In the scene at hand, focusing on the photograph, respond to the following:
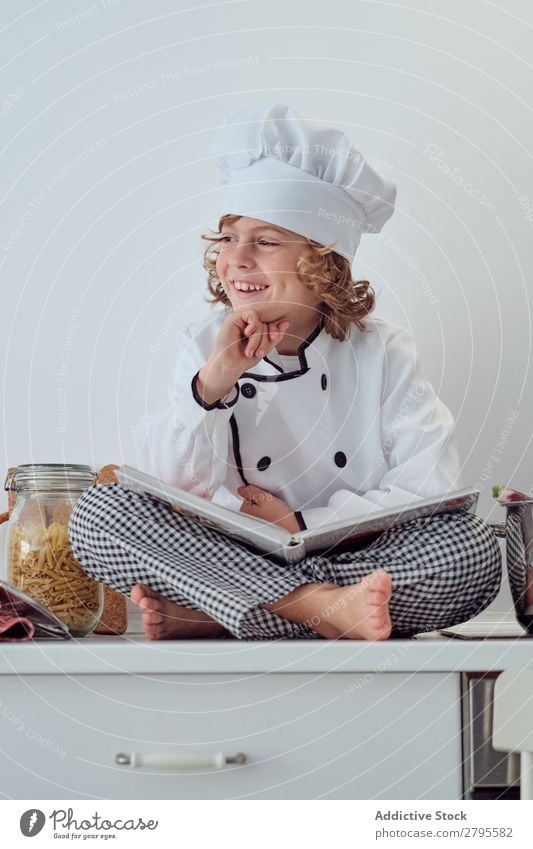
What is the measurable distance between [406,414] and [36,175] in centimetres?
60

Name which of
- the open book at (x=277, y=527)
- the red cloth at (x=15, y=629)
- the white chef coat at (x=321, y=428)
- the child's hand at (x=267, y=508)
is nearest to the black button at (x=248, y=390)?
the white chef coat at (x=321, y=428)

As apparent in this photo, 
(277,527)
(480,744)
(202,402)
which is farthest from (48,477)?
(480,744)

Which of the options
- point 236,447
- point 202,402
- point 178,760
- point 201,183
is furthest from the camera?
point 201,183

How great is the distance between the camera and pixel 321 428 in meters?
1.26

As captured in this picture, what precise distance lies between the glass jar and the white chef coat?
0.09m

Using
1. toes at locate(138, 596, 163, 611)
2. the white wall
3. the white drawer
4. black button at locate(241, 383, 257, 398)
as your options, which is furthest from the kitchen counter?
the white wall

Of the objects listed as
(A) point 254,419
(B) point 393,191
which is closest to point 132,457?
(A) point 254,419

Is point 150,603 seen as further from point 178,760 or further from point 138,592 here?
point 178,760

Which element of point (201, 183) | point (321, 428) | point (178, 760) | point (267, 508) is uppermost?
point (201, 183)

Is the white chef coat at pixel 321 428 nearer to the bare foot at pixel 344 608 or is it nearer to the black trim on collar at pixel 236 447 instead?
the black trim on collar at pixel 236 447

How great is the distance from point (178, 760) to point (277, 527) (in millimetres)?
222

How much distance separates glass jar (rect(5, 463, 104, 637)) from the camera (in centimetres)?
111

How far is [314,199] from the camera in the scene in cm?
119

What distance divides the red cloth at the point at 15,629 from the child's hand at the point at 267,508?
11.0 inches
